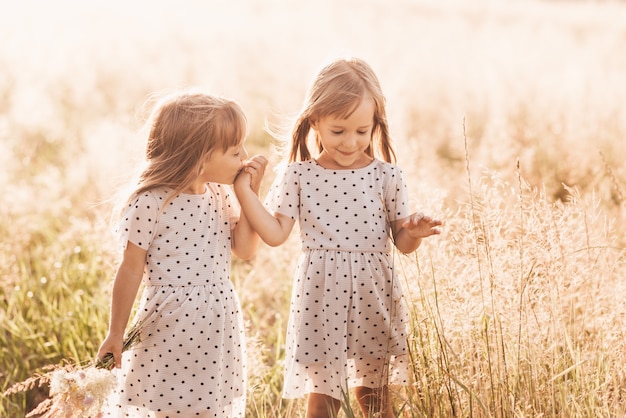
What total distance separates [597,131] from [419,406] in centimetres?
448

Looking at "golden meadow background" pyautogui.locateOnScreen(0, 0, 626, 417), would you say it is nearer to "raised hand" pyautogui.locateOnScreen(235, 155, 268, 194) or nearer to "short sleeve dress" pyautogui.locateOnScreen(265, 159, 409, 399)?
"short sleeve dress" pyautogui.locateOnScreen(265, 159, 409, 399)

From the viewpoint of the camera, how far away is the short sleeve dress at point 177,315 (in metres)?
2.78

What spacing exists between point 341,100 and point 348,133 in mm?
117

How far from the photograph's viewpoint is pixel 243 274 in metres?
4.66

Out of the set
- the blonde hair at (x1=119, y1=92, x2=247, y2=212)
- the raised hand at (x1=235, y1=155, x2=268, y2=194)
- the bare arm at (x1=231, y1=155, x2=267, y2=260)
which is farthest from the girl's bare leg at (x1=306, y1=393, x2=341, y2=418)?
the blonde hair at (x1=119, y1=92, x2=247, y2=212)

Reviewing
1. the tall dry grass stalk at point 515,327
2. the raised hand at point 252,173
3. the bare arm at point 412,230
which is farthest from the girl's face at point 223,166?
the tall dry grass stalk at point 515,327

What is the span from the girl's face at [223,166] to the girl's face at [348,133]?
0.99 feet

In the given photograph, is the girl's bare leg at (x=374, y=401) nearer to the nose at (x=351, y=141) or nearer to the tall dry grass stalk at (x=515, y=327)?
the tall dry grass stalk at (x=515, y=327)

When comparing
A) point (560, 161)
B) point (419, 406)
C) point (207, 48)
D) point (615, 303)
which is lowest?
point (419, 406)

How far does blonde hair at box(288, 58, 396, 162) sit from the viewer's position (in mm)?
2859

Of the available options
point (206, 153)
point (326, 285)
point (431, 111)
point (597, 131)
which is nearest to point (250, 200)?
point (206, 153)

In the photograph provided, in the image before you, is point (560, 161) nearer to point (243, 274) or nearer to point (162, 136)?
point (243, 274)

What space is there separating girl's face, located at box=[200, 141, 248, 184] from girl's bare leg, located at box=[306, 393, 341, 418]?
2.73 feet

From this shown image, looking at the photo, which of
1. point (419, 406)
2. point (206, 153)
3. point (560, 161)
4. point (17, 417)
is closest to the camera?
point (206, 153)
